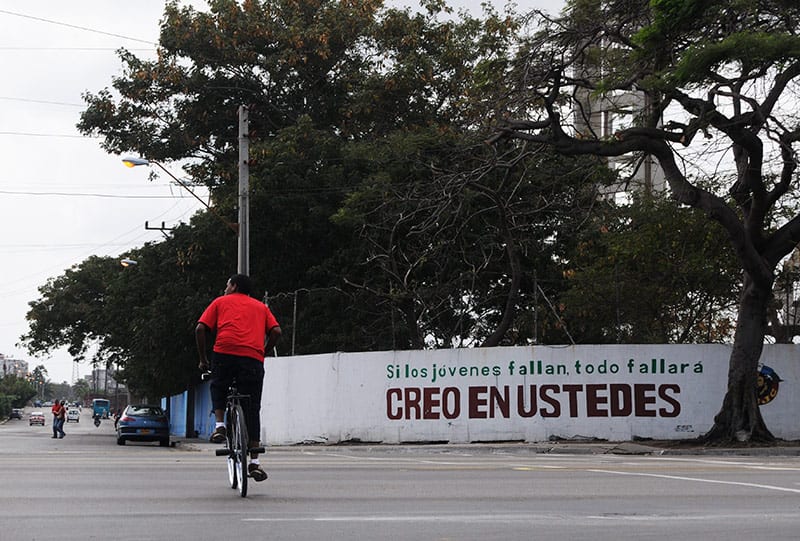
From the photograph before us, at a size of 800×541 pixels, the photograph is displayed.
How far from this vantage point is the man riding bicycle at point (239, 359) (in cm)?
933

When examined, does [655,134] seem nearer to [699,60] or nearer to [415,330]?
[699,60]

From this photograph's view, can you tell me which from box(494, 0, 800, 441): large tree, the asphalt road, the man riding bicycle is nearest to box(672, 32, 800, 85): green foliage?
box(494, 0, 800, 441): large tree

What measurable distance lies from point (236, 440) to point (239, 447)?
10 cm

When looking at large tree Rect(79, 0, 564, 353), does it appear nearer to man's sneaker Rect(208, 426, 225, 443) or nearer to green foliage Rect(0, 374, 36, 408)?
Result: man's sneaker Rect(208, 426, 225, 443)

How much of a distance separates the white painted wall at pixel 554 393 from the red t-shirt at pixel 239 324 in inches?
577

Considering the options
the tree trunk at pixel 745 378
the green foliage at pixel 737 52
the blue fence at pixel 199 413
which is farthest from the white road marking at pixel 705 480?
the blue fence at pixel 199 413

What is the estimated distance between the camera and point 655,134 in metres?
20.8

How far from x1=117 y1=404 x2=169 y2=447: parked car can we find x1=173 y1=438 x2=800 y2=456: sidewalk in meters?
15.8

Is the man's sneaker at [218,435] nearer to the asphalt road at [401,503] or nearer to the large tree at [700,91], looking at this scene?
the asphalt road at [401,503]

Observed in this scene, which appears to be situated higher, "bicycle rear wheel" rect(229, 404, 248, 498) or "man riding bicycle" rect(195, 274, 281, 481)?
"man riding bicycle" rect(195, 274, 281, 481)

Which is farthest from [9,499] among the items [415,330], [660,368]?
[415,330]

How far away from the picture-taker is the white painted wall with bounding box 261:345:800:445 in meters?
23.5

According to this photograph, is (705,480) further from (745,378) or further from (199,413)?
(199,413)

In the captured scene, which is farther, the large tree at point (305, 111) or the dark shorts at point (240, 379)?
the large tree at point (305, 111)
